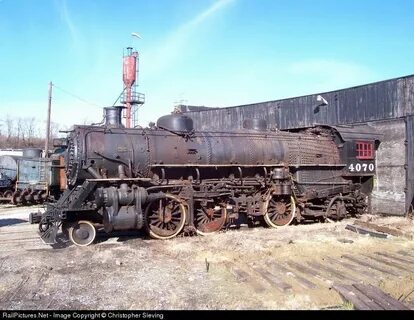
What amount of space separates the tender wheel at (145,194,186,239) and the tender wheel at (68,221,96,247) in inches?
50.9

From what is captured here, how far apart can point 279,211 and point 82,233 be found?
5.73m

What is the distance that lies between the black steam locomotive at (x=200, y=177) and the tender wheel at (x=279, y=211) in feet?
0.10

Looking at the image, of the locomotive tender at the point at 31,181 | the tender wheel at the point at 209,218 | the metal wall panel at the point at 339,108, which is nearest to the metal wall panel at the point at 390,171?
the metal wall panel at the point at 339,108

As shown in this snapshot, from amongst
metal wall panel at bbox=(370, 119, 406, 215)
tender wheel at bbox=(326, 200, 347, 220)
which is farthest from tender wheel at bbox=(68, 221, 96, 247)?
metal wall panel at bbox=(370, 119, 406, 215)

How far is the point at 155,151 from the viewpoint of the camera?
10852 mm

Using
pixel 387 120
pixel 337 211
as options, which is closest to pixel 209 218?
pixel 337 211

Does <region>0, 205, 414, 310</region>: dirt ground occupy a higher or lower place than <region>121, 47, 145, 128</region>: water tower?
lower

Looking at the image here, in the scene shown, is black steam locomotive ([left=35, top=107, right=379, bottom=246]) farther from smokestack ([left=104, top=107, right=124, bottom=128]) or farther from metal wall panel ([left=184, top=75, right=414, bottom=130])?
metal wall panel ([left=184, top=75, right=414, bottom=130])

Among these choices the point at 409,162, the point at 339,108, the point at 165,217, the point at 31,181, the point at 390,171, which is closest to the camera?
the point at 165,217

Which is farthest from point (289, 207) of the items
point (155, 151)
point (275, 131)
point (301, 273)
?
point (301, 273)

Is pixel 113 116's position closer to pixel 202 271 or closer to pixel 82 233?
pixel 82 233

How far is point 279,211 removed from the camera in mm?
12695

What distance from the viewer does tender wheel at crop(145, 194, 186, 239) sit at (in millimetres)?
10469

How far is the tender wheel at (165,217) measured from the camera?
10469 mm
